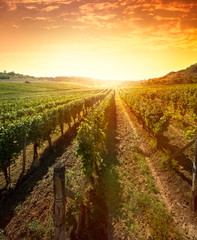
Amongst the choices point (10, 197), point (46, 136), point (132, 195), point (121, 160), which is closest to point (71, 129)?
point (46, 136)

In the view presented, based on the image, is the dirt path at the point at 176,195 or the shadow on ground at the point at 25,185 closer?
the dirt path at the point at 176,195

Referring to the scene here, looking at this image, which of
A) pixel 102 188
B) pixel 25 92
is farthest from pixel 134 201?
pixel 25 92

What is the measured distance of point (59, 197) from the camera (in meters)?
2.65

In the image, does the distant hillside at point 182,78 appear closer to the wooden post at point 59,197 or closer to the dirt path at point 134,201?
the dirt path at point 134,201

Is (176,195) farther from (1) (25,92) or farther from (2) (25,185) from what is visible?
(1) (25,92)

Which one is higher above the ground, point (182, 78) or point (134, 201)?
point (182, 78)

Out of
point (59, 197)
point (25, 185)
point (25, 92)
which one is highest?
point (25, 92)

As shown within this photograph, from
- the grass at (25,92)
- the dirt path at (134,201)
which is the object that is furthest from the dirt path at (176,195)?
the grass at (25,92)

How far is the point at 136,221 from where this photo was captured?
17.4ft

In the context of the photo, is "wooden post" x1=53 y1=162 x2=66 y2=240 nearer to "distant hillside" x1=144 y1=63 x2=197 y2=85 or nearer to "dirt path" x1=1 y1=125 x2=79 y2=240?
"dirt path" x1=1 y1=125 x2=79 y2=240

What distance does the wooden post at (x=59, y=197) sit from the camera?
2545mm

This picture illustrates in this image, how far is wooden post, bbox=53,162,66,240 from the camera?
2545 mm

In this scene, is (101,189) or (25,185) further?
(25,185)

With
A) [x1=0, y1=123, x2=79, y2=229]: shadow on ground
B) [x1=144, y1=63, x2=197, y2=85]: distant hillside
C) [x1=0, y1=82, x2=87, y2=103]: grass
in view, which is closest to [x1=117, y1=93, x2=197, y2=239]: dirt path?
[x1=0, y1=123, x2=79, y2=229]: shadow on ground
